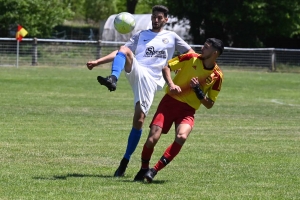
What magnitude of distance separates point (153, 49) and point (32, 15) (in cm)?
3641

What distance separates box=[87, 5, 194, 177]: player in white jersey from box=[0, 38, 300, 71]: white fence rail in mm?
24147

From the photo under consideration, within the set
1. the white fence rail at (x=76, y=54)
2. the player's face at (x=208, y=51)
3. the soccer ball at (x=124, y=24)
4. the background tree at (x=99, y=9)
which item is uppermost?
the player's face at (x=208, y=51)

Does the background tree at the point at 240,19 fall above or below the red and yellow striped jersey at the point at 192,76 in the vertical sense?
below

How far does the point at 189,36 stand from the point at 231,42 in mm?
2661

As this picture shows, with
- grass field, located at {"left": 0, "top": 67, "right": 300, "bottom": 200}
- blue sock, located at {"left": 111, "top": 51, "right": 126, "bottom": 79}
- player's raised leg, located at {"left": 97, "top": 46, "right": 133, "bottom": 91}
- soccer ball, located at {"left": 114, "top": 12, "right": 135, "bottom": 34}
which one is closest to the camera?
grass field, located at {"left": 0, "top": 67, "right": 300, "bottom": 200}

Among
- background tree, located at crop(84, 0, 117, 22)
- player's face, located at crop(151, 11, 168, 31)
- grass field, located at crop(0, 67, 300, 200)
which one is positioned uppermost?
player's face, located at crop(151, 11, 168, 31)

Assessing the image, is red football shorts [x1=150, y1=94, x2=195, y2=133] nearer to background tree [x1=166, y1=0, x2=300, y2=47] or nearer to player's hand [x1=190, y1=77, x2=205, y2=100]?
player's hand [x1=190, y1=77, x2=205, y2=100]

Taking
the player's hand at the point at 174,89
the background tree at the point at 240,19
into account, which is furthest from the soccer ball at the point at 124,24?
the background tree at the point at 240,19

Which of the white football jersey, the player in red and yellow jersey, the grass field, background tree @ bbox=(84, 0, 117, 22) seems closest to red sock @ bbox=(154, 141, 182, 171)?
the player in red and yellow jersey

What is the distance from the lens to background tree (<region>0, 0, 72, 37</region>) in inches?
1713

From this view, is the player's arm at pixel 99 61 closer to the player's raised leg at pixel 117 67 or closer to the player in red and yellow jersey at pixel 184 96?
the player's raised leg at pixel 117 67

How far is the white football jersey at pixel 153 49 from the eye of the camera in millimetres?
8922

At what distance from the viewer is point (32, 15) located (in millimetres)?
44375

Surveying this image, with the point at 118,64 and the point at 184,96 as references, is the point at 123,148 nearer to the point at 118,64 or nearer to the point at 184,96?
the point at 184,96
